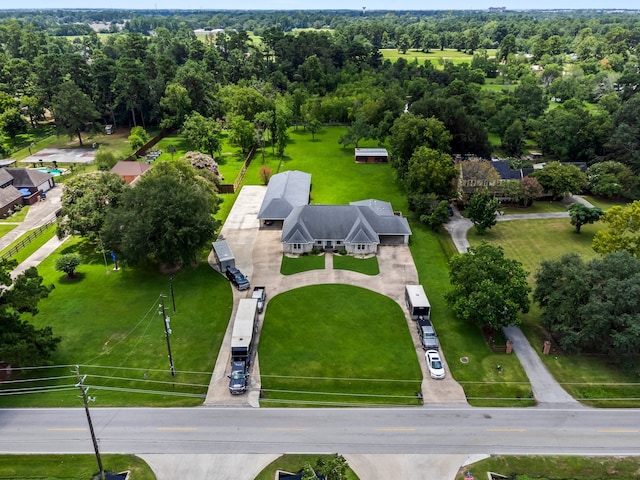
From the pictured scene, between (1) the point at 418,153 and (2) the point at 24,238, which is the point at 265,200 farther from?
(2) the point at 24,238

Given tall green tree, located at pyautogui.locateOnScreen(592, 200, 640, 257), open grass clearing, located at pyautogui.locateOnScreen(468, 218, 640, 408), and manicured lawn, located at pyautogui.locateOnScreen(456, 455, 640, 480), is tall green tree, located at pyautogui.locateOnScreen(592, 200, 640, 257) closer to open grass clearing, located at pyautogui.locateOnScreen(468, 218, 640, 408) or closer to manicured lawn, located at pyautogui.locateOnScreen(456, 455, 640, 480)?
open grass clearing, located at pyautogui.locateOnScreen(468, 218, 640, 408)

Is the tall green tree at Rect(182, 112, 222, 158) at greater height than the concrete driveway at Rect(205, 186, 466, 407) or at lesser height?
greater

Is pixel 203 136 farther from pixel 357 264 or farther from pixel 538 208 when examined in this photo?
pixel 538 208

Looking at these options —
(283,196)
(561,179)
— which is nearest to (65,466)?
(283,196)

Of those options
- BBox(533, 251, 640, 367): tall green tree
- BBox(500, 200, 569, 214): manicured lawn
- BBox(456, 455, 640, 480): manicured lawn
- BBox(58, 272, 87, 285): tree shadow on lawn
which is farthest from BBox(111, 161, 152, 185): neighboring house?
BBox(456, 455, 640, 480): manicured lawn

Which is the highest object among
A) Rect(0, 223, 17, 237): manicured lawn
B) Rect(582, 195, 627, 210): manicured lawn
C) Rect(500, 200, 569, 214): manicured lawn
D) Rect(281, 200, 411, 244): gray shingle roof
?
Rect(281, 200, 411, 244): gray shingle roof

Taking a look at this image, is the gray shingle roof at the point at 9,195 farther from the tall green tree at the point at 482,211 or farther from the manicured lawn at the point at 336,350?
the tall green tree at the point at 482,211
